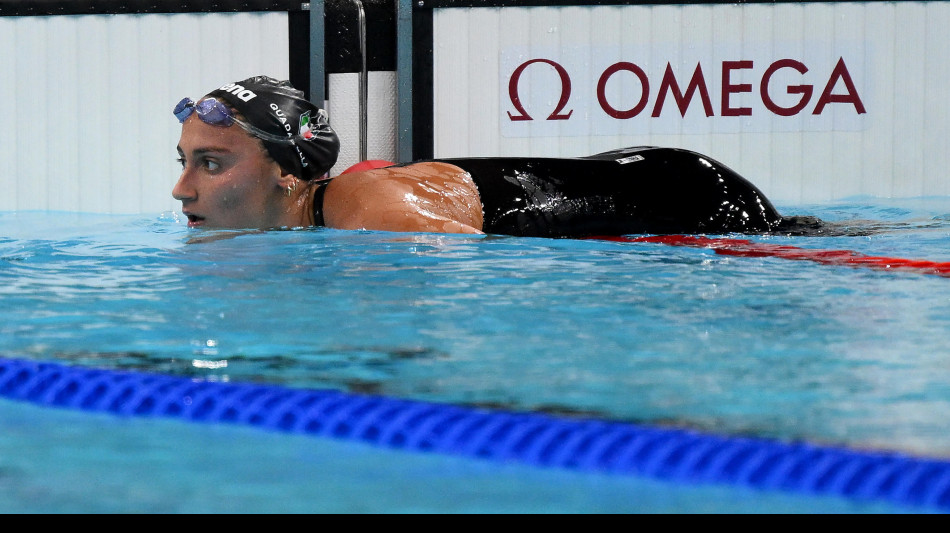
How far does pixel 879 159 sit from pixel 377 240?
4.20m

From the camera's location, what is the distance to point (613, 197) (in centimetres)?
402

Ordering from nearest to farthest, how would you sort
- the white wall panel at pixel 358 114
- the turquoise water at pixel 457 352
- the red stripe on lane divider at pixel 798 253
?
the turquoise water at pixel 457 352 → the red stripe on lane divider at pixel 798 253 → the white wall panel at pixel 358 114

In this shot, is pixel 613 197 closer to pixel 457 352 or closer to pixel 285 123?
pixel 285 123

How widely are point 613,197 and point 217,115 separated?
152 centimetres

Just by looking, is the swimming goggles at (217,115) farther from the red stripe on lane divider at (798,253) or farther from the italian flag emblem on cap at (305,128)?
the red stripe on lane divider at (798,253)

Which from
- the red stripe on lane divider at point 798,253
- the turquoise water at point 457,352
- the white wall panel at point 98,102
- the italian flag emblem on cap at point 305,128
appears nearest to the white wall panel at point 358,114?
the white wall panel at point 98,102

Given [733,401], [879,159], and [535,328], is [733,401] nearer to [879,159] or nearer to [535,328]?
[535,328]

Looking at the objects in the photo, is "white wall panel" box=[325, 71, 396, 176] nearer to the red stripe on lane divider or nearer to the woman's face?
the woman's face

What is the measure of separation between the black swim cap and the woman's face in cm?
6

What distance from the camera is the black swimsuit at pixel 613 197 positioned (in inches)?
156

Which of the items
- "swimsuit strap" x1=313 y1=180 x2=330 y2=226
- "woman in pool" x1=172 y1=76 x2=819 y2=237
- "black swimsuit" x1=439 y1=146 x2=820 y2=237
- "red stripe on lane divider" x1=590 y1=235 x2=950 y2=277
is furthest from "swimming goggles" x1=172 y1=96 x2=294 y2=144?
"red stripe on lane divider" x1=590 y1=235 x2=950 y2=277

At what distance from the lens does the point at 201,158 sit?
151 inches

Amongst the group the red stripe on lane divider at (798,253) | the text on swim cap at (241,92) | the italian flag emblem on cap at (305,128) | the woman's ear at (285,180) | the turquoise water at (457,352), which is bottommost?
the turquoise water at (457,352)

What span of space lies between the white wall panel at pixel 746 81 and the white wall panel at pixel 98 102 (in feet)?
5.72
